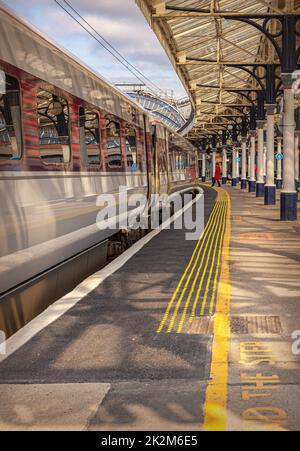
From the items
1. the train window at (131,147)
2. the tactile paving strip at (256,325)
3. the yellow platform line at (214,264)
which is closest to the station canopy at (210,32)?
the train window at (131,147)

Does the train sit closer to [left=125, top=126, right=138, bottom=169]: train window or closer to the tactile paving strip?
[left=125, top=126, right=138, bottom=169]: train window

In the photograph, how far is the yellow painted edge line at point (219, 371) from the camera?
398 cm

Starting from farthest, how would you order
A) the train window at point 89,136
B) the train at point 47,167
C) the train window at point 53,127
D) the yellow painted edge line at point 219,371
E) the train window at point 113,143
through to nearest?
the train window at point 113,143 < the train window at point 89,136 < the train window at point 53,127 < the train at point 47,167 < the yellow painted edge line at point 219,371

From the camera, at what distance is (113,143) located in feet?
35.1

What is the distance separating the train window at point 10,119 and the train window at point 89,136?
2.37 m

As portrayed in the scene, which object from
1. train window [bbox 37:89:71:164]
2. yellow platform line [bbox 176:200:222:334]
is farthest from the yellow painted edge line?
train window [bbox 37:89:71:164]

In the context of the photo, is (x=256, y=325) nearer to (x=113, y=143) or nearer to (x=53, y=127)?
(x=53, y=127)

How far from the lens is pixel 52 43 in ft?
24.4

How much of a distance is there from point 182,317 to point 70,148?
8.92 feet

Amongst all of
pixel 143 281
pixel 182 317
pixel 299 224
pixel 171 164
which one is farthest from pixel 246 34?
pixel 182 317

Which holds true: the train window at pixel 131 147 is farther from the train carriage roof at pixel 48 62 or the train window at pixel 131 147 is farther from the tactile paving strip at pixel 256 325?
the tactile paving strip at pixel 256 325

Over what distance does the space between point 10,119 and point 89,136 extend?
3046mm

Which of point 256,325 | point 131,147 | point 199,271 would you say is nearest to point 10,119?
point 256,325

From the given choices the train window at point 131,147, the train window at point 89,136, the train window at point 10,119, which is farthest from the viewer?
the train window at point 131,147
